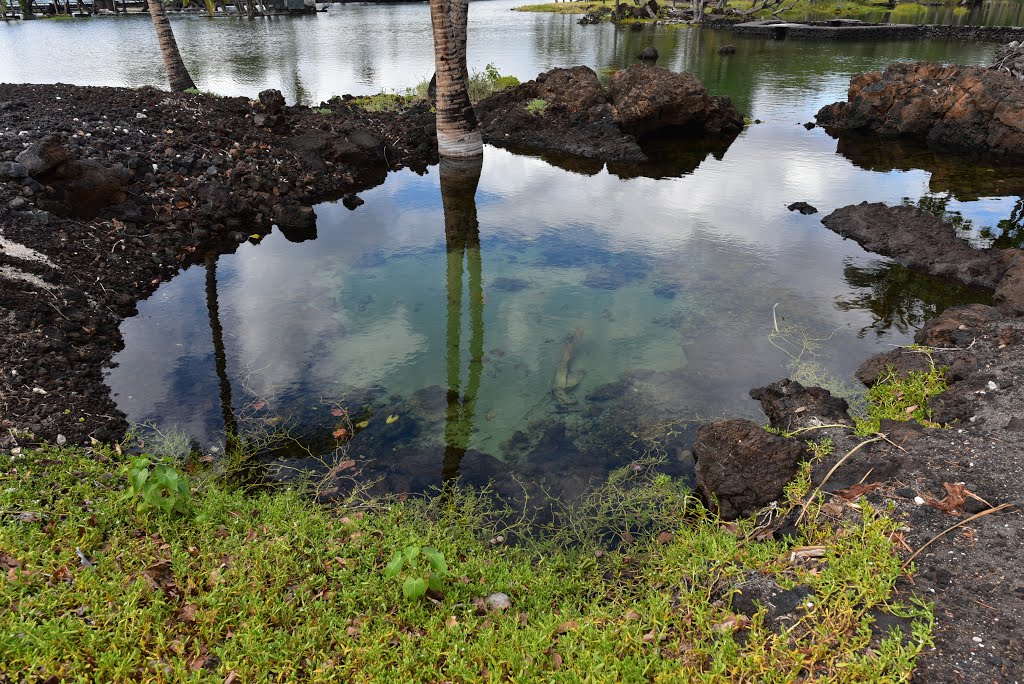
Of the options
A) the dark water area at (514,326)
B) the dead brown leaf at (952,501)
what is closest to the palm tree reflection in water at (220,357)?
the dark water area at (514,326)

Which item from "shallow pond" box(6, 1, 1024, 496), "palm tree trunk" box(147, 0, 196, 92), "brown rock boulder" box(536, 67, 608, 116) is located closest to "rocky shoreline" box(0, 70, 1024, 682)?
"shallow pond" box(6, 1, 1024, 496)

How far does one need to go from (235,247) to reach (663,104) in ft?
44.7

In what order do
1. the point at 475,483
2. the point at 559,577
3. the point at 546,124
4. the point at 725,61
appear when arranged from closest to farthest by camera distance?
1. the point at 559,577
2. the point at 475,483
3. the point at 546,124
4. the point at 725,61

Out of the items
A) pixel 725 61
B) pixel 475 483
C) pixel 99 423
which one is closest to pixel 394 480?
pixel 475 483

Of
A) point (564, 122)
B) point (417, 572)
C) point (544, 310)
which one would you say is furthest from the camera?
point (564, 122)

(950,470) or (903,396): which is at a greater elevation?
(950,470)

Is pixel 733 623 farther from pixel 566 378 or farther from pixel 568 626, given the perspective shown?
pixel 566 378

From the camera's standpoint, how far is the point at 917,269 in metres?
11.1

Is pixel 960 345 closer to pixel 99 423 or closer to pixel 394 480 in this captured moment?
pixel 394 480

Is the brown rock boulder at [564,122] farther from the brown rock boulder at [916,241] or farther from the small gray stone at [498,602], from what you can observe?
the small gray stone at [498,602]

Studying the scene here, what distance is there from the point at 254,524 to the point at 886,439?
5.98 metres

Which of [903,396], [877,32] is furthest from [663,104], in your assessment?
[877,32]

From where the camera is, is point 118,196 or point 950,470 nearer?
point 950,470

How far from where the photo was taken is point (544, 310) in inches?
382
